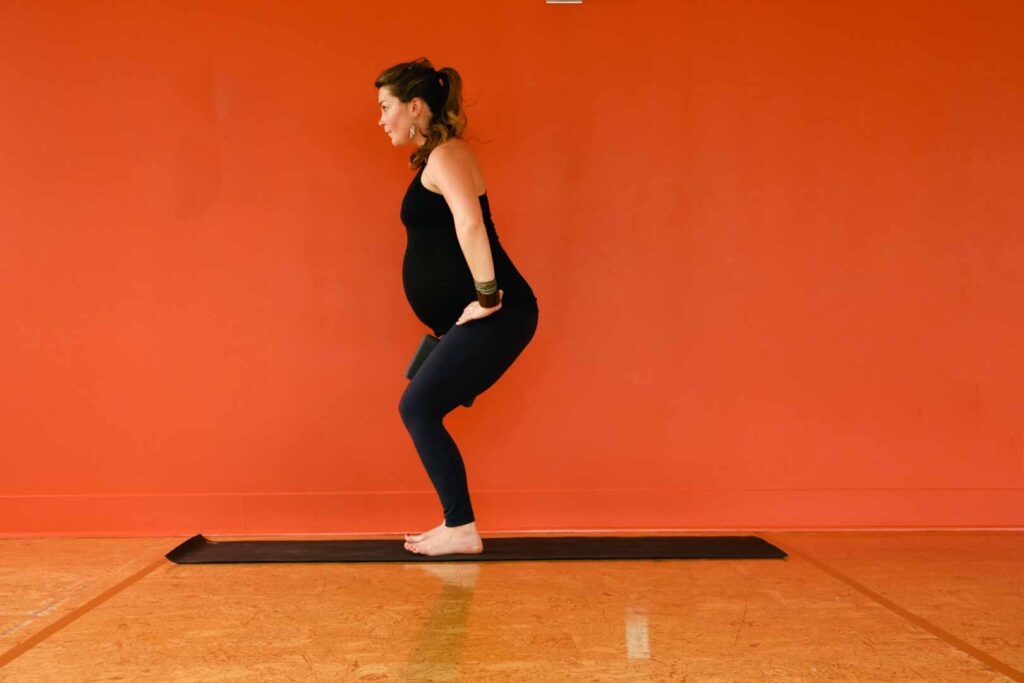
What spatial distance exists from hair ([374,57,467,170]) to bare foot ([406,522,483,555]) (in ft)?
3.65

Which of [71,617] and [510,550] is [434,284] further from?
[71,617]

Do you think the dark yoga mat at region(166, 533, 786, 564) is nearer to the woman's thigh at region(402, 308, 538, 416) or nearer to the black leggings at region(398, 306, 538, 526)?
the black leggings at region(398, 306, 538, 526)

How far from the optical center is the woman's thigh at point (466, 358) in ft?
8.16

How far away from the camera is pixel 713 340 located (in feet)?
10.2

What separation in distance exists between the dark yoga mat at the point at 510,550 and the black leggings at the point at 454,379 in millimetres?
216

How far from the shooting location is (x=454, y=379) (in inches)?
98.3

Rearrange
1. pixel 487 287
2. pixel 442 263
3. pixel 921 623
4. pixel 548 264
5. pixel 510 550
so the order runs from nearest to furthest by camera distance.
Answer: pixel 921 623
pixel 487 287
pixel 442 263
pixel 510 550
pixel 548 264

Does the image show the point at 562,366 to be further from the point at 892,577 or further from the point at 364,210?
the point at 892,577

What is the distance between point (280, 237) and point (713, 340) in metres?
1.60

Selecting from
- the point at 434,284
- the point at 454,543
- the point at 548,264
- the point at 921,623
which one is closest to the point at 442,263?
the point at 434,284

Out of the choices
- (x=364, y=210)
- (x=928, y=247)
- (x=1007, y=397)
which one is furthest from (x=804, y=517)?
(x=364, y=210)

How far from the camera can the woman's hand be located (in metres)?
2.46

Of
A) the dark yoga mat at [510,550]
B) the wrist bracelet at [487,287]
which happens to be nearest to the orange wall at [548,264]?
the dark yoga mat at [510,550]

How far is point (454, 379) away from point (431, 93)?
0.87 metres
